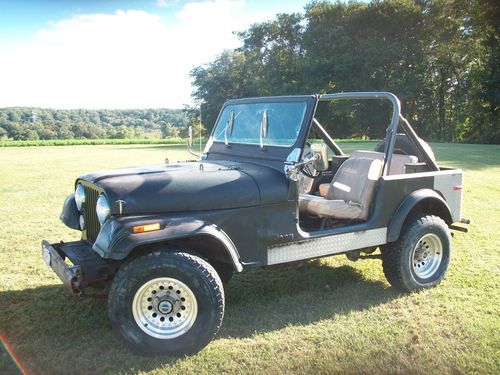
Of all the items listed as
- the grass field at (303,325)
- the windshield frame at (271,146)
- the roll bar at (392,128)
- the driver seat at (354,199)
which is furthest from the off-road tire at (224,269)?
the roll bar at (392,128)

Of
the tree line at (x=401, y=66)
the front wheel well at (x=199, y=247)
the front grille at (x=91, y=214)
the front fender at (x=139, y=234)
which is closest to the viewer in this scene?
the front fender at (x=139, y=234)

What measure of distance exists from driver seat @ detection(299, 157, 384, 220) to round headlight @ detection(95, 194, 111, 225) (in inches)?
78.1

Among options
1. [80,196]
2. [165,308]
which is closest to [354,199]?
[165,308]

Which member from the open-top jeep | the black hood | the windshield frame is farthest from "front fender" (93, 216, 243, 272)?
the windshield frame

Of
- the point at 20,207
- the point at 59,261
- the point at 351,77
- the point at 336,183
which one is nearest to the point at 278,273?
the point at 336,183

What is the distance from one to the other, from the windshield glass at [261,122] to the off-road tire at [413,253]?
5.07ft

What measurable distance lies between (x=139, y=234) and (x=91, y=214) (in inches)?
40.0

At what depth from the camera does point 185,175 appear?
388cm

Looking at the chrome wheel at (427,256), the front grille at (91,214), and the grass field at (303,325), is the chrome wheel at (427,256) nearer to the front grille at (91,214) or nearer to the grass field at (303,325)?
the grass field at (303,325)

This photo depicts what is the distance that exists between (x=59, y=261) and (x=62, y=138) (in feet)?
165

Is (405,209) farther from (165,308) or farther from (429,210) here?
(165,308)

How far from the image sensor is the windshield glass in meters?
4.35

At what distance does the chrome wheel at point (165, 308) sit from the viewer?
11.5 ft

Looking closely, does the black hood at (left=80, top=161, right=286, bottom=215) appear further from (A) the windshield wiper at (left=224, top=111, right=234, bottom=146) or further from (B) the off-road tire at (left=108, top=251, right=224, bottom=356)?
(A) the windshield wiper at (left=224, top=111, right=234, bottom=146)
